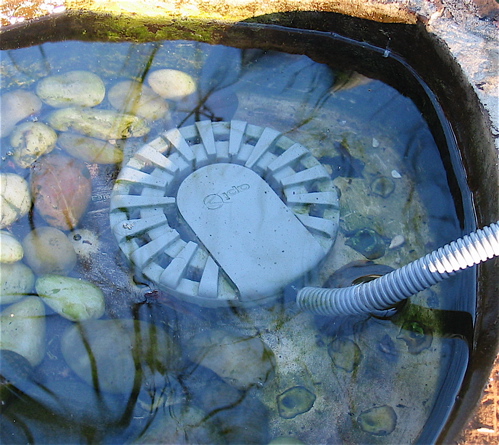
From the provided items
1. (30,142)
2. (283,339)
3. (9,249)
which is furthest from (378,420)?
(30,142)

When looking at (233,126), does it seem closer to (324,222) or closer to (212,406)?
(324,222)

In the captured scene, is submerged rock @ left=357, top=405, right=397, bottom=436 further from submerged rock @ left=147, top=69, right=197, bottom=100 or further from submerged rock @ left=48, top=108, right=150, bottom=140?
submerged rock @ left=147, top=69, right=197, bottom=100

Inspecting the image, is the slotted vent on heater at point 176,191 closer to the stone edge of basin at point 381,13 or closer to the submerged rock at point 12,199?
the submerged rock at point 12,199

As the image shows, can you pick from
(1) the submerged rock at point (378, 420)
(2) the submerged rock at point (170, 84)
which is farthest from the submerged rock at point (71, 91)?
(1) the submerged rock at point (378, 420)

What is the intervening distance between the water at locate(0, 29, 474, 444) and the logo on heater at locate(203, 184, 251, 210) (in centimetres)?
65

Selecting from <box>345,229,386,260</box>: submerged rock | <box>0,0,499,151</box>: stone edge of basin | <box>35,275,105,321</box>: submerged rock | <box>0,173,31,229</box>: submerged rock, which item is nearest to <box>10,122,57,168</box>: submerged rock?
<box>0,173,31,229</box>: submerged rock

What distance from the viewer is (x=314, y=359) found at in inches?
120

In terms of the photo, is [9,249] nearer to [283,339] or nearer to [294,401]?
[283,339]

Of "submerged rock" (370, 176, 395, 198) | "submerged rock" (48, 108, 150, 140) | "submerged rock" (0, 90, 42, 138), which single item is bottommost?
"submerged rock" (370, 176, 395, 198)

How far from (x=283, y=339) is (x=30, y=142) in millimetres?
2265

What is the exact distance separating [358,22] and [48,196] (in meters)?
2.79

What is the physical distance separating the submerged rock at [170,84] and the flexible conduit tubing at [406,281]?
195cm

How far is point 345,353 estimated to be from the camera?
304cm

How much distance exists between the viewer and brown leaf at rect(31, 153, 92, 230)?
11.0 feet
